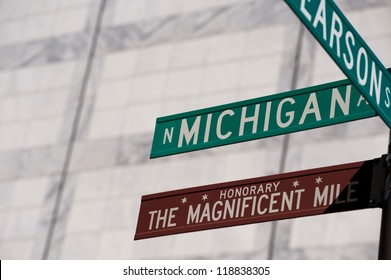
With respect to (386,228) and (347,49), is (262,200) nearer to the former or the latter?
(386,228)

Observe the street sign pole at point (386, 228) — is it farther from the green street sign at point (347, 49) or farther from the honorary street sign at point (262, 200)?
the green street sign at point (347, 49)

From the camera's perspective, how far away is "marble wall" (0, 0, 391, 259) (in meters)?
22.2

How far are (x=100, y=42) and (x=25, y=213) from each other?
14.8 ft

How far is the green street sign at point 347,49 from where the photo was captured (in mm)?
8203

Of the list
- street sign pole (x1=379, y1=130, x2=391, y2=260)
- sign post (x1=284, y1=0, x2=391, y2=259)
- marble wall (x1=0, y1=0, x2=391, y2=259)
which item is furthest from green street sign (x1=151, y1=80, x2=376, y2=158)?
marble wall (x1=0, y1=0, x2=391, y2=259)

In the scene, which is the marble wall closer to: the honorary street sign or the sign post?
the honorary street sign

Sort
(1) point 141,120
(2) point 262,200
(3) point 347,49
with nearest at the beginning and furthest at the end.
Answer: (3) point 347,49
(2) point 262,200
(1) point 141,120

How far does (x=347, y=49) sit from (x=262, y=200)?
2012 millimetres

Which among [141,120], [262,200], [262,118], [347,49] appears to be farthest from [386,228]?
[141,120]

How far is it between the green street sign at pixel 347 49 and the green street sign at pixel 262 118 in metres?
0.55

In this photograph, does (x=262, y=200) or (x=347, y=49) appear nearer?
(x=347, y=49)

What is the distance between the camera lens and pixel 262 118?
10.1 meters

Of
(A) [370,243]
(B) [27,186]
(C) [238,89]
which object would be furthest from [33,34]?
(A) [370,243]

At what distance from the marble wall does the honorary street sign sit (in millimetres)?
10843
